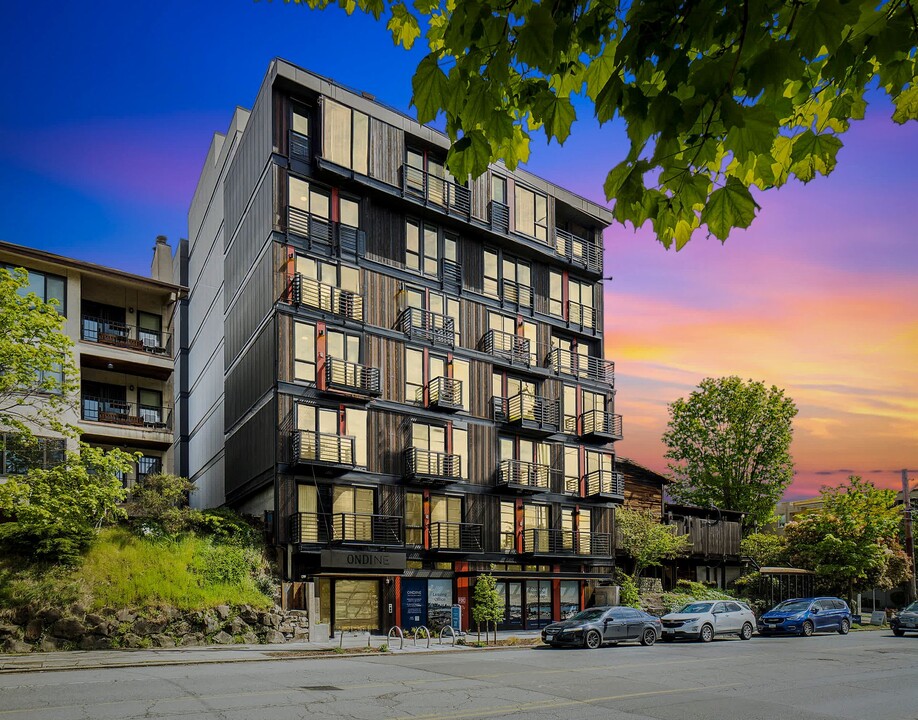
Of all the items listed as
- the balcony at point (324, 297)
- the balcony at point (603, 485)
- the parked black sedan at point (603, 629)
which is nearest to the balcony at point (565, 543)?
the balcony at point (603, 485)

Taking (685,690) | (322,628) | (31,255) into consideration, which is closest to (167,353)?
(31,255)

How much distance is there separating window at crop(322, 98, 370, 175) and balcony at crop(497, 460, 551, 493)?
14881 millimetres

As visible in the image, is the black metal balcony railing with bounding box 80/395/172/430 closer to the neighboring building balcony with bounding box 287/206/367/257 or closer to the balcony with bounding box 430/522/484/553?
the neighboring building balcony with bounding box 287/206/367/257

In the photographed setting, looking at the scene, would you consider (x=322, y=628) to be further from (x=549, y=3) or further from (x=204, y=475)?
(x=549, y=3)

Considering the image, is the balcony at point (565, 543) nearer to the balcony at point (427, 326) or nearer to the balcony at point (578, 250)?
the balcony at point (427, 326)

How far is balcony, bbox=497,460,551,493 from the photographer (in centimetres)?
3947

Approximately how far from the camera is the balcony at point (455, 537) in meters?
36.4

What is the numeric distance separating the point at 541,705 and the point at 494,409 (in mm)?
26302

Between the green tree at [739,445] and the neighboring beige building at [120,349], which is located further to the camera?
the green tree at [739,445]

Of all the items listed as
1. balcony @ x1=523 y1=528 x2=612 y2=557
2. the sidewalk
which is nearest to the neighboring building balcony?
balcony @ x1=523 y1=528 x2=612 y2=557

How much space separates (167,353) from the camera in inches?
1592

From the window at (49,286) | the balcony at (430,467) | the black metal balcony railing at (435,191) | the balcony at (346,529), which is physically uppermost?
the black metal balcony railing at (435,191)

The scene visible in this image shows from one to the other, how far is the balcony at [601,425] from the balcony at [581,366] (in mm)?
2059

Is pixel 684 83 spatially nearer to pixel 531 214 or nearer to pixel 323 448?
pixel 323 448
